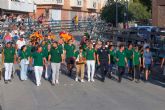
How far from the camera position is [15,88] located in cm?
2100

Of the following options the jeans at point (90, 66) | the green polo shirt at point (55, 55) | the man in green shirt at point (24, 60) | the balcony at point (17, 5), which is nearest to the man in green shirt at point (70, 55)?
the jeans at point (90, 66)

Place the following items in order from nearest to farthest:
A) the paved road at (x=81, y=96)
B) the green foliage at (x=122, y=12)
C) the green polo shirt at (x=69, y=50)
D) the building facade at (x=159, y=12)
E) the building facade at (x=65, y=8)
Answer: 1. the paved road at (x=81, y=96)
2. the green polo shirt at (x=69, y=50)
3. the building facade at (x=159, y=12)
4. the green foliage at (x=122, y=12)
5. the building facade at (x=65, y=8)

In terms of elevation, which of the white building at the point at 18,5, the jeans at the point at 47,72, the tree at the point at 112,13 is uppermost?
the white building at the point at 18,5

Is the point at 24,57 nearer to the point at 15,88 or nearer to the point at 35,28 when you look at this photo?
the point at 15,88

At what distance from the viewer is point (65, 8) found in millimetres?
68000

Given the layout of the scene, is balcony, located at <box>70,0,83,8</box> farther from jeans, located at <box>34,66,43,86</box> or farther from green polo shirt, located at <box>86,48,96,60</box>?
jeans, located at <box>34,66,43,86</box>

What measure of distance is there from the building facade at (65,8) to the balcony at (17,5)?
2.76 metres

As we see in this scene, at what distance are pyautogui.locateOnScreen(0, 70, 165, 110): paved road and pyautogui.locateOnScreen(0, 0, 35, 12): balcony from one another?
1159 inches

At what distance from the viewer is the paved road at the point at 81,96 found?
660 inches

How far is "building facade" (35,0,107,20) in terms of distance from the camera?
6350cm

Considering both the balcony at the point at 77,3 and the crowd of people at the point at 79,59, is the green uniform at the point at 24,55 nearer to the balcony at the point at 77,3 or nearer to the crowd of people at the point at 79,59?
the crowd of people at the point at 79,59

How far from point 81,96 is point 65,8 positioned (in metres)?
49.7

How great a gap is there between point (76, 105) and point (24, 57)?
22.2 ft

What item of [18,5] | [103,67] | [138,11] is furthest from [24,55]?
[138,11]
